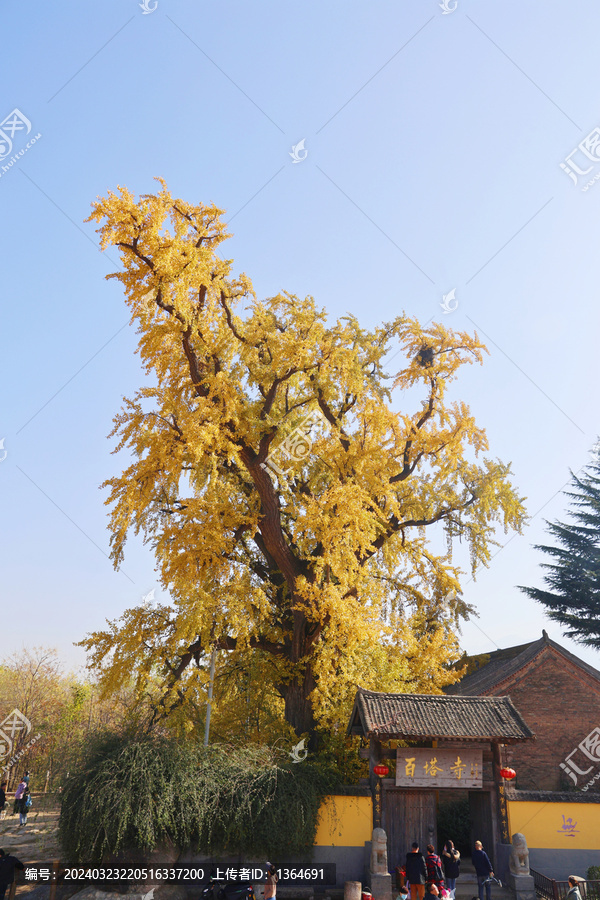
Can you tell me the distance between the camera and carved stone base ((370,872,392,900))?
11672mm

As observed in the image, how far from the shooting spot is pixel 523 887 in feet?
39.5

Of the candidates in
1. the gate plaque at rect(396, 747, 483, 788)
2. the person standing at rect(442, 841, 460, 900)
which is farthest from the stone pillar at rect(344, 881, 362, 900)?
the gate plaque at rect(396, 747, 483, 788)

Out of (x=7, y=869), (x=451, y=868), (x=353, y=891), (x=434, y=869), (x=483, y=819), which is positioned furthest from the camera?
(x=483, y=819)

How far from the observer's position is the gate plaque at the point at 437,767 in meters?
13.0

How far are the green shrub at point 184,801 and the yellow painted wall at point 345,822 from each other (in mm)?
346

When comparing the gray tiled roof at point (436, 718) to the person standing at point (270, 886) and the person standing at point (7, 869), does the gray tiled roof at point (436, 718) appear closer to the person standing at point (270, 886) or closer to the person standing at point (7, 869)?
the person standing at point (270, 886)

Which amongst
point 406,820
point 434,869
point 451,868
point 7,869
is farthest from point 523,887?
point 7,869

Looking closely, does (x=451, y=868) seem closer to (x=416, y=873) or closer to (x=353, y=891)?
(x=416, y=873)

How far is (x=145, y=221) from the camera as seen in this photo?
12.3m

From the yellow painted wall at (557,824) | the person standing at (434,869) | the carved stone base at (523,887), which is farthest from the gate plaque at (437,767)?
the carved stone base at (523,887)

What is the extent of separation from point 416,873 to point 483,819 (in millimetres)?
2763

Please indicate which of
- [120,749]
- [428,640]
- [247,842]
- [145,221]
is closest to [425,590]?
[428,640]

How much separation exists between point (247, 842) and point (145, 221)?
1250cm

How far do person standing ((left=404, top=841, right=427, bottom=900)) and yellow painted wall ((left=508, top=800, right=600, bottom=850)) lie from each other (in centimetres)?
263
